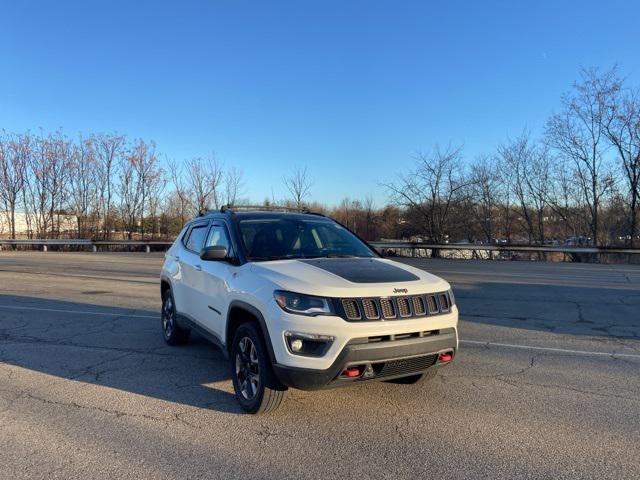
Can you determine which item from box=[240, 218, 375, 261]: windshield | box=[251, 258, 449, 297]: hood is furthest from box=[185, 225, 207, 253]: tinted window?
box=[251, 258, 449, 297]: hood

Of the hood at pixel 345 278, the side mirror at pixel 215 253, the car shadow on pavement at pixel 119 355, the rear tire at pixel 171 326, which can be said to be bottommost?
the car shadow on pavement at pixel 119 355

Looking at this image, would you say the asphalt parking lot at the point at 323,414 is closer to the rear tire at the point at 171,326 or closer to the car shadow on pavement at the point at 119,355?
the car shadow on pavement at the point at 119,355

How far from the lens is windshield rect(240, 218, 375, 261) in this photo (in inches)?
193

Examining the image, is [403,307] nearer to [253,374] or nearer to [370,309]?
[370,309]

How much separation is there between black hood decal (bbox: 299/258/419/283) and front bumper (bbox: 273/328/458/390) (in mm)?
539

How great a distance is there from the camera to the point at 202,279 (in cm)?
551

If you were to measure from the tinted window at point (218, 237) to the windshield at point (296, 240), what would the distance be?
21cm

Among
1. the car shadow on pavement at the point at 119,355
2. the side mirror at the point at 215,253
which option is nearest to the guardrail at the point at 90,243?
the car shadow on pavement at the point at 119,355

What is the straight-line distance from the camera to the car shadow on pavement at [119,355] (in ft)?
16.5

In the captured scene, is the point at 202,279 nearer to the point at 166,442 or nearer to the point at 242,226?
the point at 242,226

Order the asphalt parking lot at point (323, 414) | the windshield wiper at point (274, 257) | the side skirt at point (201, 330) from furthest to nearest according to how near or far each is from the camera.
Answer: the side skirt at point (201, 330)
the windshield wiper at point (274, 257)
the asphalt parking lot at point (323, 414)

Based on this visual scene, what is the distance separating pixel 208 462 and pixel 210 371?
216 cm

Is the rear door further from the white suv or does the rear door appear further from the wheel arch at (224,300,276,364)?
→ the wheel arch at (224,300,276,364)

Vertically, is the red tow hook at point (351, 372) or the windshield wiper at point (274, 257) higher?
the windshield wiper at point (274, 257)
